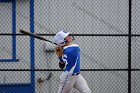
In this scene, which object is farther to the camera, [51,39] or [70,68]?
[51,39]

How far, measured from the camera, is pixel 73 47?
6.83 meters

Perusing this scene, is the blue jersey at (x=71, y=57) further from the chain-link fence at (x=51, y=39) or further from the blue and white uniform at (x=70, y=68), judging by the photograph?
the chain-link fence at (x=51, y=39)

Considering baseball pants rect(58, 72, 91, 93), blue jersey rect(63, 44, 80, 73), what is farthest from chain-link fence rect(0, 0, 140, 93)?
blue jersey rect(63, 44, 80, 73)

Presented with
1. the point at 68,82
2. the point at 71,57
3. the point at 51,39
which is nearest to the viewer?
the point at 71,57

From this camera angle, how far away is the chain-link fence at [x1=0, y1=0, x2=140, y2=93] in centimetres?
932

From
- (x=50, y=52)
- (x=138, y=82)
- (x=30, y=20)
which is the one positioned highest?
(x=30, y=20)

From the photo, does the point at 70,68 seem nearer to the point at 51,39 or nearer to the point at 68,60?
the point at 68,60

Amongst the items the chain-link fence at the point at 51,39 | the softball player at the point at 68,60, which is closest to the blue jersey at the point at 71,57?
the softball player at the point at 68,60

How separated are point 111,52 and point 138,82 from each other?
83 cm

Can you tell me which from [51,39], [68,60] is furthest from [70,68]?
[51,39]

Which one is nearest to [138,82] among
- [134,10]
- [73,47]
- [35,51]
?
[134,10]

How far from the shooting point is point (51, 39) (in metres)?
9.32

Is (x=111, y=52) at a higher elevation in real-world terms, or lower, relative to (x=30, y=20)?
lower

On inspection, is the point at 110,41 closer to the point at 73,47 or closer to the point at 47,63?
the point at 47,63
